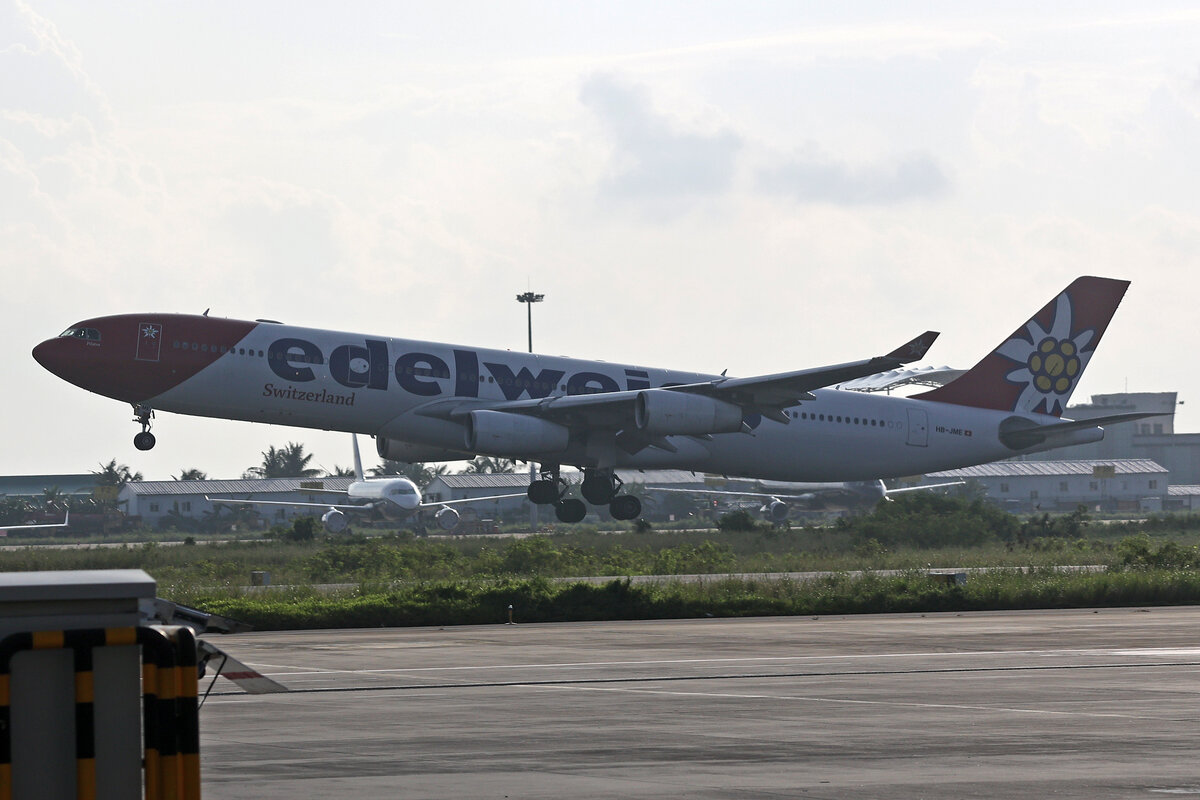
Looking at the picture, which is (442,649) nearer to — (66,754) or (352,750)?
(352,750)

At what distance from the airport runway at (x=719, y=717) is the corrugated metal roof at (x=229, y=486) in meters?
102

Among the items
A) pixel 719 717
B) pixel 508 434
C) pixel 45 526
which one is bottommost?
pixel 719 717

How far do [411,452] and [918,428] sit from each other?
46.9 feet

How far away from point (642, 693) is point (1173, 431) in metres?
164

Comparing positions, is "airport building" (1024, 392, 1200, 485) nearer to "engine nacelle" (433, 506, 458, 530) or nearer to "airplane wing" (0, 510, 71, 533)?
"engine nacelle" (433, 506, 458, 530)

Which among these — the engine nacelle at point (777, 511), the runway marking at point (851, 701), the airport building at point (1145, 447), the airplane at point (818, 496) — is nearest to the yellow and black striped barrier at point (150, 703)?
the runway marking at point (851, 701)

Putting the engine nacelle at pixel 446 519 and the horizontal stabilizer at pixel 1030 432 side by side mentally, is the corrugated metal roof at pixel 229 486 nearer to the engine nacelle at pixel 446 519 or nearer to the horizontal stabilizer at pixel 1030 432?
the engine nacelle at pixel 446 519

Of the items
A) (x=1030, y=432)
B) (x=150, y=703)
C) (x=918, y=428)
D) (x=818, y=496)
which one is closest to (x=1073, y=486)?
(x=818, y=496)

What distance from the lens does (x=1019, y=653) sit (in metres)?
18.8

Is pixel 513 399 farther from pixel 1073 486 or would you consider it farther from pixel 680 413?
pixel 1073 486

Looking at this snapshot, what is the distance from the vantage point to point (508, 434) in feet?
125

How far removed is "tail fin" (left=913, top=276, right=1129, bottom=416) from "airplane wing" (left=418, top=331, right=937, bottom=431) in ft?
27.8

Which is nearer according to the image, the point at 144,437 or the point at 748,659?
the point at 748,659

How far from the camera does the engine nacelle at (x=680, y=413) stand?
38469 millimetres
